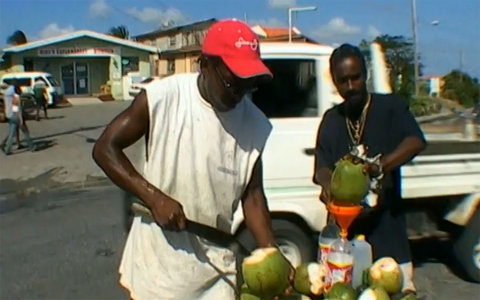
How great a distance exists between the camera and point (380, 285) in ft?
7.24

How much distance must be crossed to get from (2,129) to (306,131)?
20.7 metres

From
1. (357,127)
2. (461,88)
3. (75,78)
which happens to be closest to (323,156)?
(357,127)

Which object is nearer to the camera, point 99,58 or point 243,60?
point 243,60

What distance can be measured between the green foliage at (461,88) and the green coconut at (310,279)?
34.4 meters

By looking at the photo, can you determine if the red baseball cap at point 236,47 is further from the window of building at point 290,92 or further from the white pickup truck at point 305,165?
the window of building at point 290,92

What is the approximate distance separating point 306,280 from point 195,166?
2.00 ft

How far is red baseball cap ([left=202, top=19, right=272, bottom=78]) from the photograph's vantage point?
238cm

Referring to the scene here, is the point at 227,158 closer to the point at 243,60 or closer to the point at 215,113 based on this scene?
the point at 215,113

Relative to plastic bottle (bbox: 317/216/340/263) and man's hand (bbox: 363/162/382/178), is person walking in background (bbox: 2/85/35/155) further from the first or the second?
plastic bottle (bbox: 317/216/340/263)

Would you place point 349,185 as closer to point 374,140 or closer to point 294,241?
point 374,140

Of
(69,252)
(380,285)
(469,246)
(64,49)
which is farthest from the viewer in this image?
(64,49)

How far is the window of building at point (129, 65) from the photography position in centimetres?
4625

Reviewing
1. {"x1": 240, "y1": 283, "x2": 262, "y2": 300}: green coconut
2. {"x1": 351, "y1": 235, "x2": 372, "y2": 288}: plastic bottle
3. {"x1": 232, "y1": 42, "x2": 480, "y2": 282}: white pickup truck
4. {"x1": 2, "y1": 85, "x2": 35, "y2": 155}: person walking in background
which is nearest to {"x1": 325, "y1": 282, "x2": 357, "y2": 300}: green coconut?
{"x1": 351, "y1": 235, "x2": 372, "y2": 288}: plastic bottle

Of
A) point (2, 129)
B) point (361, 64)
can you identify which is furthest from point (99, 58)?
point (361, 64)
